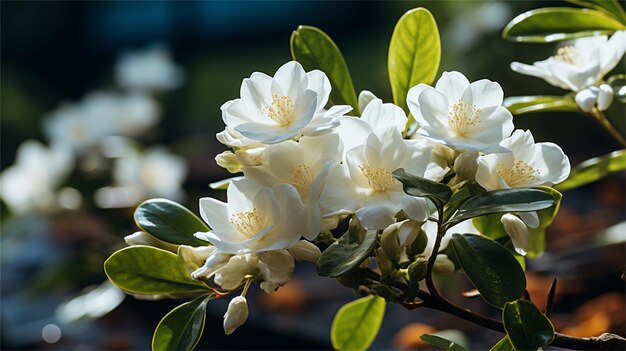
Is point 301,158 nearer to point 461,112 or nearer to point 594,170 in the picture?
point 461,112

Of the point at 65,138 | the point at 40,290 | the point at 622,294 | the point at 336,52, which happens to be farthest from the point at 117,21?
the point at 336,52

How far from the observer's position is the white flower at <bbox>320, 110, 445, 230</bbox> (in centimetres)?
41

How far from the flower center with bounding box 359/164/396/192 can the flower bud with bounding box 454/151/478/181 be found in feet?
0.11

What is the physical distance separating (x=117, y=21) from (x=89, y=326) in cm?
289

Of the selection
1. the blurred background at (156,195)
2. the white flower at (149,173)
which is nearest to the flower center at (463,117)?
the blurred background at (156,195)

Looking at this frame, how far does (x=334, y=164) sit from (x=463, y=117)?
72 millimetres

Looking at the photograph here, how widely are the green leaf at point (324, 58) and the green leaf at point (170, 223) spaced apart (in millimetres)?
126

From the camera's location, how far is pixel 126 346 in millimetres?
1237

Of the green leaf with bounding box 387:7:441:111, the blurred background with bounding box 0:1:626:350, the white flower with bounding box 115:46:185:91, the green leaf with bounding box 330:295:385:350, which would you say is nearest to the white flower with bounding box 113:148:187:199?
the blurred background with bounding box 0:1:626:350

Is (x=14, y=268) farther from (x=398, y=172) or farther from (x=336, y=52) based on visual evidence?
(x=398, y=172)

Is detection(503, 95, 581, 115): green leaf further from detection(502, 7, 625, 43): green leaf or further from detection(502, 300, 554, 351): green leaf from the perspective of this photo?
detection(502, 300, 554, 351): green leaf

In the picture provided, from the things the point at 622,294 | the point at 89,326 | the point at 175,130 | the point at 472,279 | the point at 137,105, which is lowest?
the point at 175,130

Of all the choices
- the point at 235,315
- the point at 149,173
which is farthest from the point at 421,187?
the point at 149,173

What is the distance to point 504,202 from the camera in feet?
1.34
